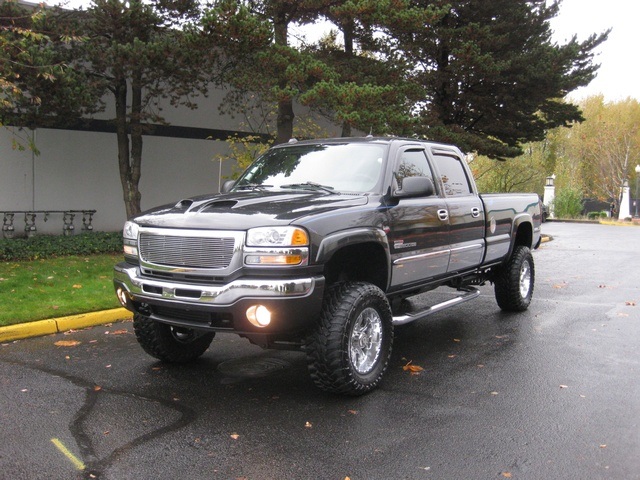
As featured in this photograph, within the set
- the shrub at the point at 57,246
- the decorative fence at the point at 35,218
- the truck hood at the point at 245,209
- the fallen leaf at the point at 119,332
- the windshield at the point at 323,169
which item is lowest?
the fallen leaf at the point at 119,332

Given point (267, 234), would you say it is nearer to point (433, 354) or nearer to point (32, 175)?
point (433, 354)

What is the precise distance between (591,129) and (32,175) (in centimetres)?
4574

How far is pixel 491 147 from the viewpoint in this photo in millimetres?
20625

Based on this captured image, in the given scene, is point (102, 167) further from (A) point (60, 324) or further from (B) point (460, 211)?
(B) point (460, 211)

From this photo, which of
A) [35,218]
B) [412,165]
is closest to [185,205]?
[412,165]

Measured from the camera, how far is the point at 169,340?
18.5 ft

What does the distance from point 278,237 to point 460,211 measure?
2.87 metres

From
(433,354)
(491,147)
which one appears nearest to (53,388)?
(433,354)

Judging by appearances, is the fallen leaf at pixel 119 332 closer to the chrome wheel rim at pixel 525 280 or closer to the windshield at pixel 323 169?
the windshield at pixel 323 169

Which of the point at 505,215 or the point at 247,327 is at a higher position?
the point at 505,215

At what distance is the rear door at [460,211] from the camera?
6.45m

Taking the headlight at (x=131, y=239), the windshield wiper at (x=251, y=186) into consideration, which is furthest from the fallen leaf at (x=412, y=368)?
the headlight at (x=131, y=239)

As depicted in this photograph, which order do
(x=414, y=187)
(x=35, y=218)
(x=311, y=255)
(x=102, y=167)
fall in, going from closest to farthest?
(x=311, y=255) → (x=414, y=187) → (x=35, y=218) → (x=102, y=167)

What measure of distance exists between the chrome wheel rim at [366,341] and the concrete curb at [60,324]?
4.03 m
